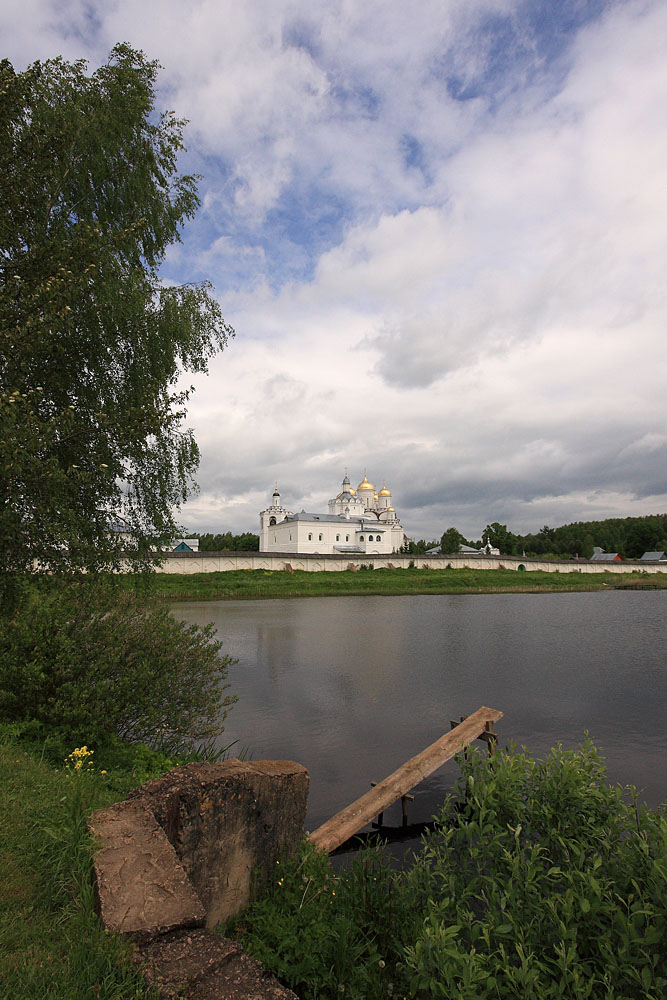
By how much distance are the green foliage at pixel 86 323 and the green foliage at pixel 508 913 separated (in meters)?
4.05

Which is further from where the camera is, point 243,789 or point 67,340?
point 67,340

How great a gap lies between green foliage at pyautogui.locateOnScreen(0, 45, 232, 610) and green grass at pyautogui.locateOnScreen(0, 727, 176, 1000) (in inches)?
84.9

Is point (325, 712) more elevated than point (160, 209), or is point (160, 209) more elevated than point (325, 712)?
point (160, 209)

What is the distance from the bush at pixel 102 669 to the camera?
6.60m

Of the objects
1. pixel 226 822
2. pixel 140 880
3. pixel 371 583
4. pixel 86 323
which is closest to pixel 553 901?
pixel 226 822

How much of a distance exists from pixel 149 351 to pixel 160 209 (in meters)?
2.96

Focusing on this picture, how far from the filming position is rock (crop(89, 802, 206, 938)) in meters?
3.20

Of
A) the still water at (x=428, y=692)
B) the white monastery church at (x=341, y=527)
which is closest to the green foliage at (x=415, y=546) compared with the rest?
the white monastery church at (x=341, y=527)

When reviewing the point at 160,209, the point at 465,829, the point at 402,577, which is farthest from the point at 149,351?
the point at 402,577

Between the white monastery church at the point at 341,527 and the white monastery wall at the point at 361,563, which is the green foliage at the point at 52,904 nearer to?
the white monastery wall at the point at 361,563

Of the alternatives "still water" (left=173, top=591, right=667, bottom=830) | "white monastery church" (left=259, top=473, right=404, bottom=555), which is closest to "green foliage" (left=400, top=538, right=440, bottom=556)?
"white monastery church" (left=259, top=473, right=404, bottom=555)

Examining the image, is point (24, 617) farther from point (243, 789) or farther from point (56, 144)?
point (56, 144)

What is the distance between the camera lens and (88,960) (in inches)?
119

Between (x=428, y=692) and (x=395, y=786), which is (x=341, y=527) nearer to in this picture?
(x=428, y=692)
